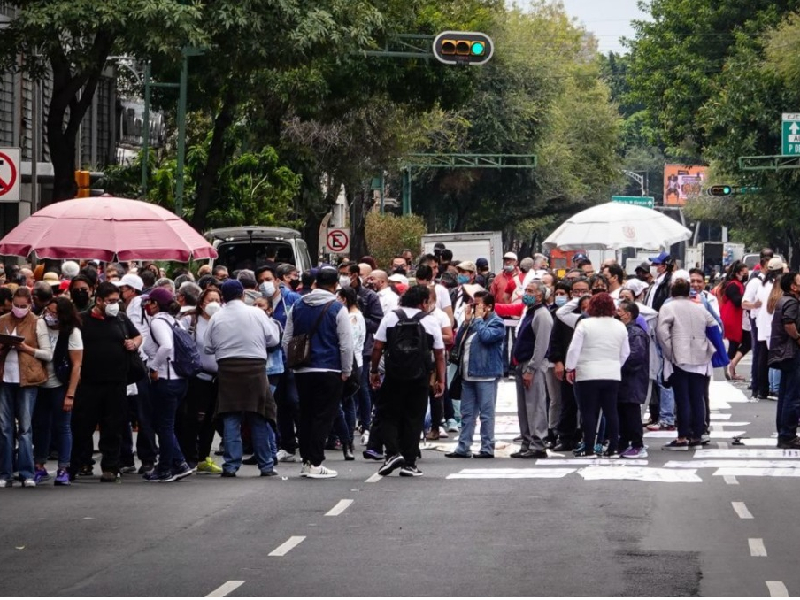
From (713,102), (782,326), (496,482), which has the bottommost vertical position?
(496,482)

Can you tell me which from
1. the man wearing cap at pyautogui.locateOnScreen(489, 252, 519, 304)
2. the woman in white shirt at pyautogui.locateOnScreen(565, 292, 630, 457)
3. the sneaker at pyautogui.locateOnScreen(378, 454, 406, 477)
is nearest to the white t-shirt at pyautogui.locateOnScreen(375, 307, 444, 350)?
the sneaker at pyautogui.locateOnScreen(378, 454, 406, 477)

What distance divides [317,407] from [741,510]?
4.21 m

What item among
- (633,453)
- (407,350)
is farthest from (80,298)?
(633,453)

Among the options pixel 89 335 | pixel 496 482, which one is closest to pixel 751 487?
pixel 496 482

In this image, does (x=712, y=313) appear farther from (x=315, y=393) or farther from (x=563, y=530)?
(x=563, y=530)

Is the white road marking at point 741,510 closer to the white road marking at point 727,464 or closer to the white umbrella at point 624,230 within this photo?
the white road marking at point 727,464

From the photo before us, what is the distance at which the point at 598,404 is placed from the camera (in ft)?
60.1

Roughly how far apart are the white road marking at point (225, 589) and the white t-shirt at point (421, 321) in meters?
6.18

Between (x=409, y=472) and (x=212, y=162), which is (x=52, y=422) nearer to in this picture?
(x=409, y=472)

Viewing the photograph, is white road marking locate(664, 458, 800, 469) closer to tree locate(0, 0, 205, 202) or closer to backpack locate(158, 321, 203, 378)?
backpack locate(158, 321, 203, 378)

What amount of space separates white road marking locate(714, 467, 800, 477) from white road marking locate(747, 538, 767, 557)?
13.9 feet

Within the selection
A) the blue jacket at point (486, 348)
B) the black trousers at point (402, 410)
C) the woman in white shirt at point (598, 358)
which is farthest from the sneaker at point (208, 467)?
the woman in white shirt at point (598, 358)

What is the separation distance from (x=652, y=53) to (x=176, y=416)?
5581cm

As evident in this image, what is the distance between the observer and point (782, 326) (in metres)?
19.5
